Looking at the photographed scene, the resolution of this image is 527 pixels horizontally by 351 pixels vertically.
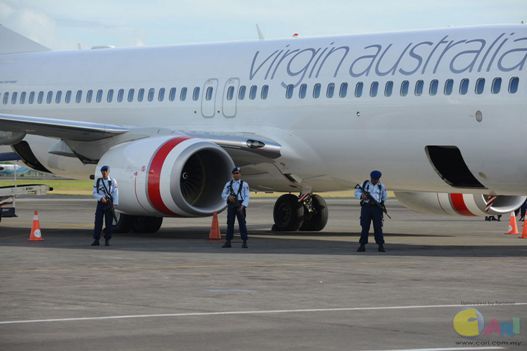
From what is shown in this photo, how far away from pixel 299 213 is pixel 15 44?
30.9 feet

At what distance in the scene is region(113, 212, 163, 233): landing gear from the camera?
27.5 metres

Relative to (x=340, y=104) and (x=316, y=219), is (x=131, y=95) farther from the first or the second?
(x=340, y=104)

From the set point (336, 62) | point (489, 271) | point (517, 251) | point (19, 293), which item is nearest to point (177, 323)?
point (19, 293)

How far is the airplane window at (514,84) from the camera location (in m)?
22.2

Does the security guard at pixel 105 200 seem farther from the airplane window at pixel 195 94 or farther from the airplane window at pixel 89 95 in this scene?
the airplane window at pixel 89 95

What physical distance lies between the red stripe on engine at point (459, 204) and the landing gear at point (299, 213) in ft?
11.2

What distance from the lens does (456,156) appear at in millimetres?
23094

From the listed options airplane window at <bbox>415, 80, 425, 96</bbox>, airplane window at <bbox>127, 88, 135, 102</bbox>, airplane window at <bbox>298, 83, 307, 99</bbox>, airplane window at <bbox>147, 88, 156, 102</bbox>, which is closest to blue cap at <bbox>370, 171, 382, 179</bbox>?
airplane window at <bbox>415, 80, 425, 96</bbox>

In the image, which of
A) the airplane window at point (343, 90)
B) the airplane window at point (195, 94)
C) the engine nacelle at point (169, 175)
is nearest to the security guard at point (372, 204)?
the airplane window at point (343, 90)

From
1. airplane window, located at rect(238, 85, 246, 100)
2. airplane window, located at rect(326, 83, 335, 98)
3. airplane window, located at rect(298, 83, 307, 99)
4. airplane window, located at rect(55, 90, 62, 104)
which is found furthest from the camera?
airplane window, located at rect(55, 90, 62, 104)

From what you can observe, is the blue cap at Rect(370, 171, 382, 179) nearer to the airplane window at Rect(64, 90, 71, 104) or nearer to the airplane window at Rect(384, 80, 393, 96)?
the airplane window at Rect(384, 80, 393, 96)

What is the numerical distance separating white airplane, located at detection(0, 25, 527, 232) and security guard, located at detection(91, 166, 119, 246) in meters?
0.77

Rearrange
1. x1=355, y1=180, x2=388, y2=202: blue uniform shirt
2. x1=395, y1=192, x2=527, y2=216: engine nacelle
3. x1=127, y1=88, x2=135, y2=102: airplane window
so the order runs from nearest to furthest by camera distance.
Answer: x1=355, y1=180, x2=388, y2=202: blue uniform shirt < x1=395, y1=192, x2=527, y2=216: engine nacelle < x1=127, y1=88, x2=135, y2=102: airplane window

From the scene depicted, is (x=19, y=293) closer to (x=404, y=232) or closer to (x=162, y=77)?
(x=162, y=77)
